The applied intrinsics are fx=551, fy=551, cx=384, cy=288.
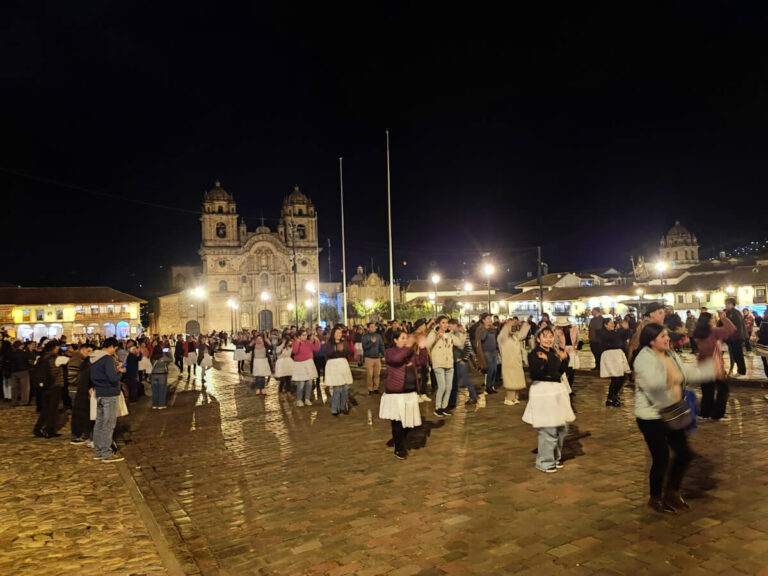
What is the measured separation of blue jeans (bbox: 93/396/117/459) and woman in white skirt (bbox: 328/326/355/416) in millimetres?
3710

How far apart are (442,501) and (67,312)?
2549 inches

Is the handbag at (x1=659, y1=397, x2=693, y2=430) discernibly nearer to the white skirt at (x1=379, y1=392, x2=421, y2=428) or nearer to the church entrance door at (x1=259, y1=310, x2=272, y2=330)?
the white skirt at (x1=379, y1=392, x2=421, y2=428)

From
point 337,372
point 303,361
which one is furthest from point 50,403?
point 337,372

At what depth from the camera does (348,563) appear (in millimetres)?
4273

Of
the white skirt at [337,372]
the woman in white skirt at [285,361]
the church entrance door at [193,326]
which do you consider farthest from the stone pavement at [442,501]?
the church entrance door at [193,326]

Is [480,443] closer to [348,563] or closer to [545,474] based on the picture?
[545,474]

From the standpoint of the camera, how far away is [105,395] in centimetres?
815

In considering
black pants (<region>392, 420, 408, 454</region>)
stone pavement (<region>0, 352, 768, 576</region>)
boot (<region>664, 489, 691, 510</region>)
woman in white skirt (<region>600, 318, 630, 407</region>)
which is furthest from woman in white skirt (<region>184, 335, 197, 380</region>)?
boot (<region>664, 489, 691, 510</region>)

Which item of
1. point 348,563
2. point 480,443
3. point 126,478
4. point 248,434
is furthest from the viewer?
point 248,434

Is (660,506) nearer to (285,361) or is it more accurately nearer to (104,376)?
(104,376)

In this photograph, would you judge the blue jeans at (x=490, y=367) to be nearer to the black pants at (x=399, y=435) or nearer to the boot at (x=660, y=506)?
the black pants at (x=399, y=435)

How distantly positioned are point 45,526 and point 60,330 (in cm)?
6299

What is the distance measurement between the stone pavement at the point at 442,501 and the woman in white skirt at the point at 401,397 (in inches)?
14.7

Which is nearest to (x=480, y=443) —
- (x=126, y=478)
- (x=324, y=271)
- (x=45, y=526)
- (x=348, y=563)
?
(x=348, y=563)
